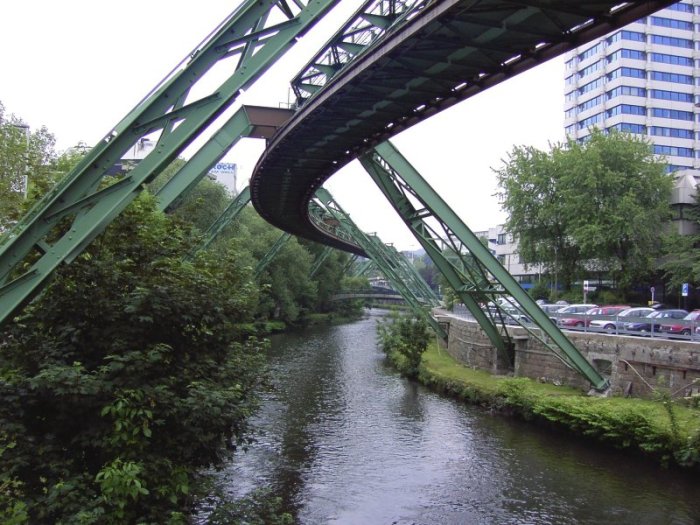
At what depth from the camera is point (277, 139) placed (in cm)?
1700

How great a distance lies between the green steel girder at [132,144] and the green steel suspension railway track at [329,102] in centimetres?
2

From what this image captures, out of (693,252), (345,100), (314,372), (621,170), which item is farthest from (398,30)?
(621,170)

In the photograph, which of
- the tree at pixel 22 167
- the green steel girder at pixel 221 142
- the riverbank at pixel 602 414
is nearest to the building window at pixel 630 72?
the riverbank at pixel 602 414

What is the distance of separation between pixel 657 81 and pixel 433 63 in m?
73.9

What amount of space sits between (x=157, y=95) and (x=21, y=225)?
244 centimetres

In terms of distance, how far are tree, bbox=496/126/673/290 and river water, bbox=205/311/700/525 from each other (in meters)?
22.9

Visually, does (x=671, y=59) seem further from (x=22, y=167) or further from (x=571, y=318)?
(x=22, y=167)

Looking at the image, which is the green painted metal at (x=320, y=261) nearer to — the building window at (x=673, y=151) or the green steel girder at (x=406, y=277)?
the green steel girder at (x=406, y=277)

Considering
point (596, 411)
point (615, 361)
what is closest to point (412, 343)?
point (615, 361)

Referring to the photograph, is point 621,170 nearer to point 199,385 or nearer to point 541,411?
point 541,411

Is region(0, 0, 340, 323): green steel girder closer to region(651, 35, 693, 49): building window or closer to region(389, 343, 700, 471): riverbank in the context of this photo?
region(389, 343, 700, 471): riverbank

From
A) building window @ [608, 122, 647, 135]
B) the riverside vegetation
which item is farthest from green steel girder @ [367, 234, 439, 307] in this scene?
building window @ [608, 122, 647, 135]

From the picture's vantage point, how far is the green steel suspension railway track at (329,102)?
7.43m

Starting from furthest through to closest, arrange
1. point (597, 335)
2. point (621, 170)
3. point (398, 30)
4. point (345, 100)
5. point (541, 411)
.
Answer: point (621, 170) < point (597, 335) < point (541, 411) < point (345, 100) < point (398, 30)
